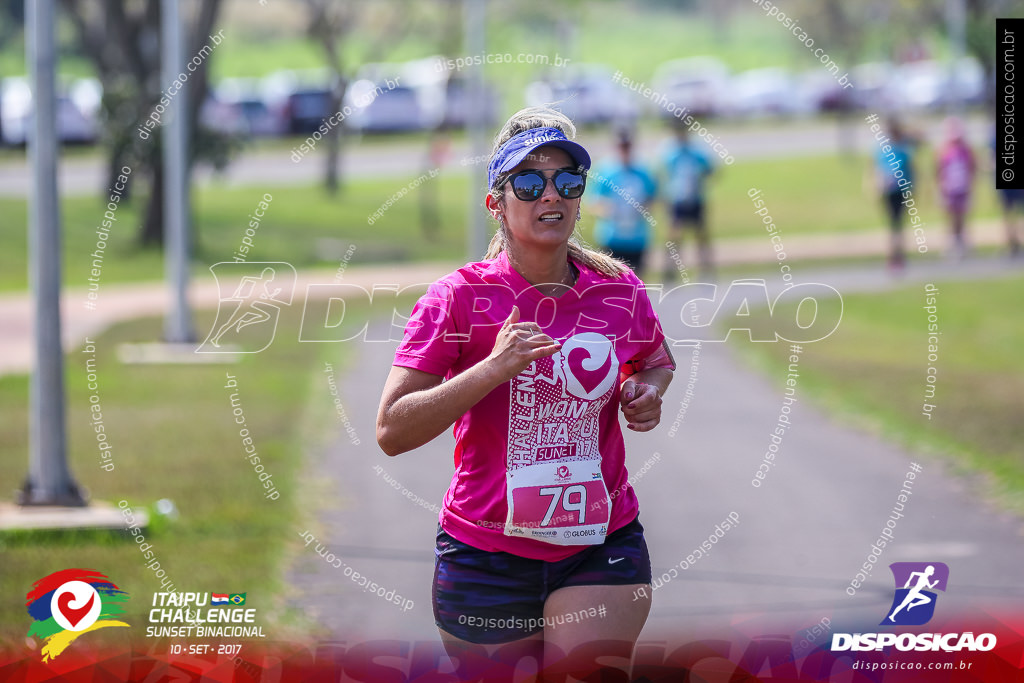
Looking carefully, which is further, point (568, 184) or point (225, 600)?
point (225, 600)

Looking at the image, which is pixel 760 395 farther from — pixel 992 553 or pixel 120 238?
pixel 120 238

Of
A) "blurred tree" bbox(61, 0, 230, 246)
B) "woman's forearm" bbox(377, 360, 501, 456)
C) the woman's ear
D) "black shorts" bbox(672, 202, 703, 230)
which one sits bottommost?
"woman's forearm" bbox(377, 360, 501, 456)

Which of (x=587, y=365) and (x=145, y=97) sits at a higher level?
(x=145, y=97)

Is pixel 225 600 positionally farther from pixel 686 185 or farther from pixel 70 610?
pixel 686 185

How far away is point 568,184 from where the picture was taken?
351cm

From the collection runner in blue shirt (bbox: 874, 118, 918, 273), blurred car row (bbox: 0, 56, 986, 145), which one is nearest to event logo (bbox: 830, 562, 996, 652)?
runner in blue shirt (bbox: 874, 118, 918, 273)

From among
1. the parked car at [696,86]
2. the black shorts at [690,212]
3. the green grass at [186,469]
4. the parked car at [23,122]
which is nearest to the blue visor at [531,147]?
the green grass at [186,469]

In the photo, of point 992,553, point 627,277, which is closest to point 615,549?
point 627,277

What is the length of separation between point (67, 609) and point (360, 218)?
787 inches

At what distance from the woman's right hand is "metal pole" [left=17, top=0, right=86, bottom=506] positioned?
4.77 meters

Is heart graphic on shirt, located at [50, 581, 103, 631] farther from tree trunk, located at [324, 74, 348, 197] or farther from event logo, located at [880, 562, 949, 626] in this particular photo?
tree trunk, located at [324, 74, 348, 197]

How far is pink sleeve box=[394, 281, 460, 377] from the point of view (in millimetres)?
3443

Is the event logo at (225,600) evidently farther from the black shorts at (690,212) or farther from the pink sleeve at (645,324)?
the black shorts at (690,212)

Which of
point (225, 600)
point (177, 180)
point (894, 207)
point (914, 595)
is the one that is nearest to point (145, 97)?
point (177, 180)
